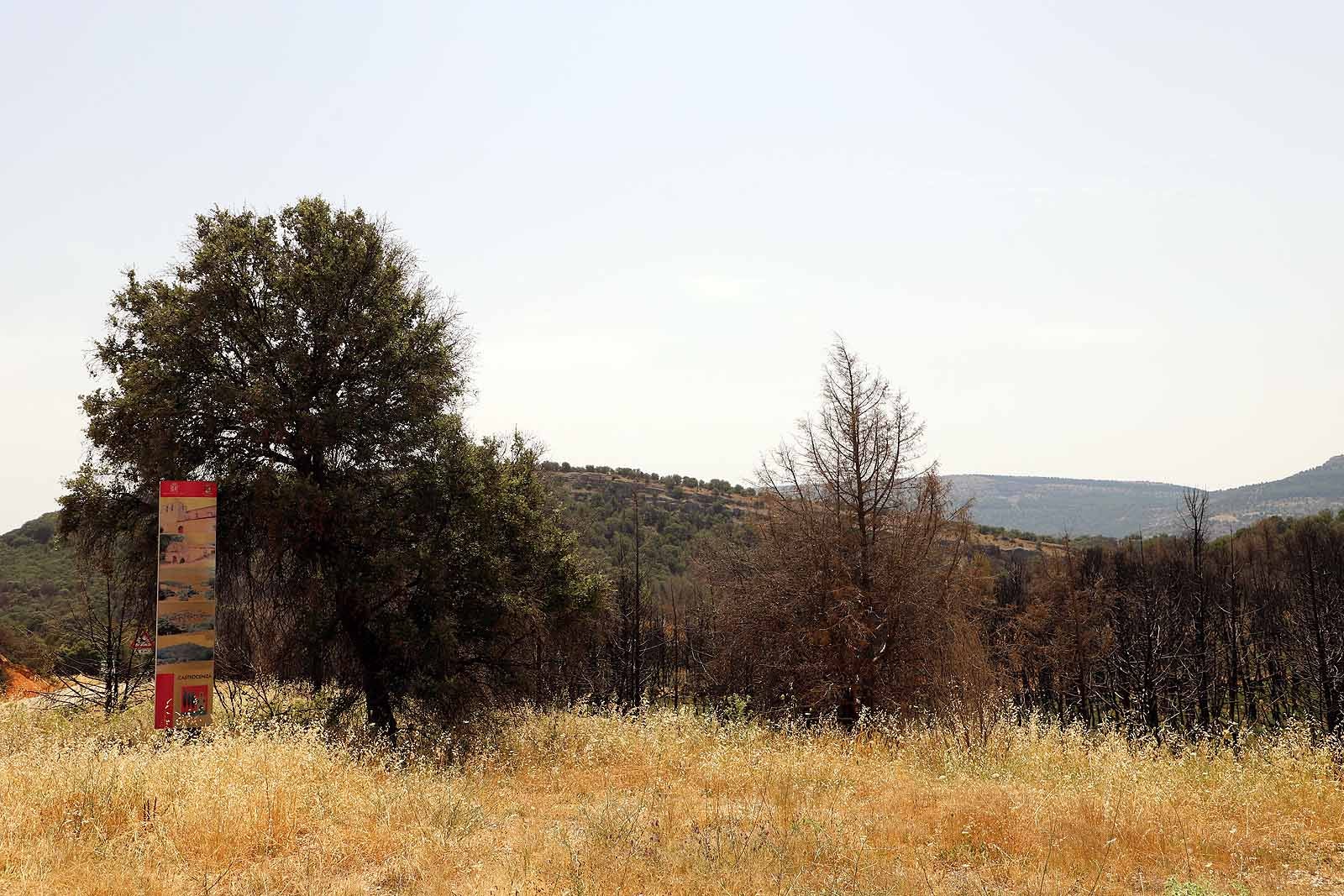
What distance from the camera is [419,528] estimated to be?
14.4 m

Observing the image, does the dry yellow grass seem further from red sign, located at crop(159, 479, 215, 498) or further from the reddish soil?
the reddish soil

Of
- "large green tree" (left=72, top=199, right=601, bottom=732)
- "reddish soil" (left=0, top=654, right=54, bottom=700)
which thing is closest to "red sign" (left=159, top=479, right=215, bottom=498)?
"large green tree" (left=72, top=199, right=601, bottom=732)

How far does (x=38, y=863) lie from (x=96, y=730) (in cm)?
894

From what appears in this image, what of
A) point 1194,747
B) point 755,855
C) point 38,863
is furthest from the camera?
point 1194,747

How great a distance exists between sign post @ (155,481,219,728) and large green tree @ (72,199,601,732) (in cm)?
183

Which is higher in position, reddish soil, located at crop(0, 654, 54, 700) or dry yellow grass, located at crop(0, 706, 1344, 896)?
dry yellow grass, located at crop(0, 706, 1344, 896)

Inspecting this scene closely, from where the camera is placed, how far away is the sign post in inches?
424

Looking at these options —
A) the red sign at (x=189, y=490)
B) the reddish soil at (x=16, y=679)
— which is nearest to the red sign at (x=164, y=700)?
the red sign at (x=189, y=490)

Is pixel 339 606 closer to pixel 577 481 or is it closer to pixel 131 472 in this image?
pixel 131 472

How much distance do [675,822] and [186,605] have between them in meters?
7.56

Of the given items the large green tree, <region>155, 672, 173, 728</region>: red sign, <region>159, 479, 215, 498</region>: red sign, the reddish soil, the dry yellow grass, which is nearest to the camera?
the dry yellow grass

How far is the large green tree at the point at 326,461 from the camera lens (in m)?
13.4

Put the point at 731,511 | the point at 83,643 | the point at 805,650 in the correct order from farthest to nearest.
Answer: the point at 731,511, the point at 83,643, the point at 805,650

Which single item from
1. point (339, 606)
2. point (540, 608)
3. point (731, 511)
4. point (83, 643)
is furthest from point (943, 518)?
point (731, 511)
